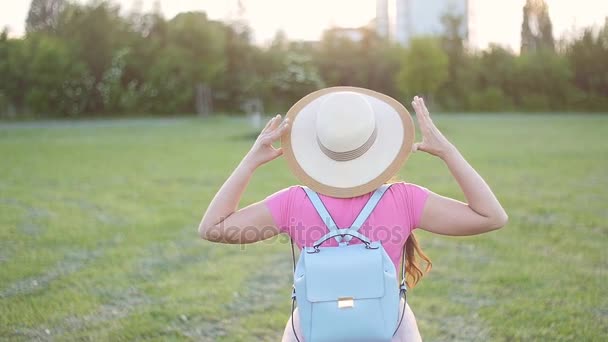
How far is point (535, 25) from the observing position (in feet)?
175

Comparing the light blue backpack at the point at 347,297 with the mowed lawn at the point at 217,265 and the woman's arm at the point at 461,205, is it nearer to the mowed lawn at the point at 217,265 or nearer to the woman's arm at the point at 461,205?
the woman's arm at the point at 461,205

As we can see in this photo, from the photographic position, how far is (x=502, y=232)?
654 cm

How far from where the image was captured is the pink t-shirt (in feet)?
6.53

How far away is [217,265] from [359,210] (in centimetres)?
365

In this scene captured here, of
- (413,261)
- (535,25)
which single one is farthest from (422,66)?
(413,261)

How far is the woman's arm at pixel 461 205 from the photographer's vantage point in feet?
6.63

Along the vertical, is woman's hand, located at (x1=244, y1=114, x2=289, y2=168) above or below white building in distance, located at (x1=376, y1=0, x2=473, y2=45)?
below

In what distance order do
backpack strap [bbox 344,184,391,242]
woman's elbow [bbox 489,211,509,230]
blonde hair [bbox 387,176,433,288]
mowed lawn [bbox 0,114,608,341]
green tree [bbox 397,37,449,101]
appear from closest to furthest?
backpack strap [bbox 344,184,391,242], woman's elbow [bbox 489,211,509,230], blonde hair [bbox 387,176,433,288], mowed lawn [bbox 0,114,608,341], green tree [bbox 397,37,449,101]

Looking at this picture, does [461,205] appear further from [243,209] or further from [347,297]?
[243,209]

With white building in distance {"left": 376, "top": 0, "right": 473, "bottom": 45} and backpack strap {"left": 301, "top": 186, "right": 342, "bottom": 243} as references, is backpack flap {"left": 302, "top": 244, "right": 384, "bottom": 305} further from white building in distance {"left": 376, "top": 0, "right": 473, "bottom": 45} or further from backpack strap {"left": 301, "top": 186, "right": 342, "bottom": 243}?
white building in distance {"left": 376, "top": 0, "right": 473, "bottom": 45}

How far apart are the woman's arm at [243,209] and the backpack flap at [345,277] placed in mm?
307

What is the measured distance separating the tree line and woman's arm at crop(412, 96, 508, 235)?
28813mm

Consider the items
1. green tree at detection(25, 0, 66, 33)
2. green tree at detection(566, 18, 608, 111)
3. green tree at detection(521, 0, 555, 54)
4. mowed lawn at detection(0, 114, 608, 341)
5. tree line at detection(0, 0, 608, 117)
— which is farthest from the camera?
green tree at detection(521, 0, 555, 54)

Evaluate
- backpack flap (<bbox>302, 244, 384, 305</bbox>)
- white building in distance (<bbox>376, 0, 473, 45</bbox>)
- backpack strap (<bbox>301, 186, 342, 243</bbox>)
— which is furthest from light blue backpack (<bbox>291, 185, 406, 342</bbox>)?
white building in distance (<bbox>376, 0, 473, 45</bbox>)
